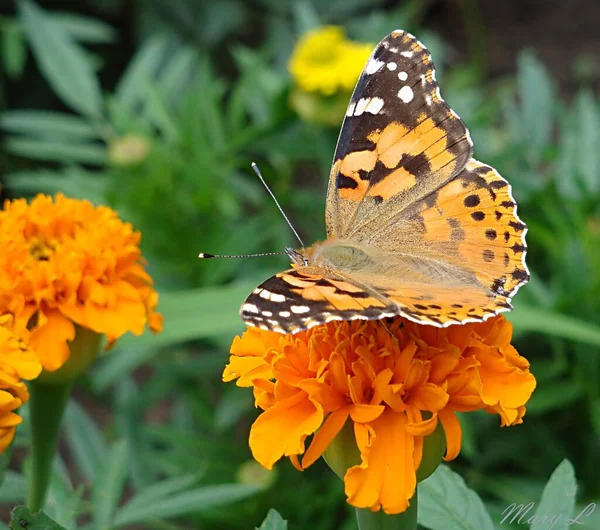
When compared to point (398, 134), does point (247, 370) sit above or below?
below

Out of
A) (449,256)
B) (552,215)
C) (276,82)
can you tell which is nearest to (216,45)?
(276,82)

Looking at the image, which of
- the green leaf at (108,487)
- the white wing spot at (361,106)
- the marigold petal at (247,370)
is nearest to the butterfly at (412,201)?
the white wing spot at (361,106)

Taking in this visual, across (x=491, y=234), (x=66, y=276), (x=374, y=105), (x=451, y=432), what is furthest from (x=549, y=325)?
(x=66, y=276)

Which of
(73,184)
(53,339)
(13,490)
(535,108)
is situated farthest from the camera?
(535,108)

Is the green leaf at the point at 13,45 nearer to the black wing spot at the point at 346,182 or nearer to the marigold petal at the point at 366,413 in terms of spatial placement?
the black wing spot at the point at 346,182

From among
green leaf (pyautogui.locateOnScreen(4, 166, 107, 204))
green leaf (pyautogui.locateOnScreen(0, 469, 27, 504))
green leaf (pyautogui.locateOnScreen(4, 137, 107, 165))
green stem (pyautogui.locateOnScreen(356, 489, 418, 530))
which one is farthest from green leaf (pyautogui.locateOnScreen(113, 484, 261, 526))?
green leaf (pyautogui.locateOnScreen(4, 137, 107, 165))

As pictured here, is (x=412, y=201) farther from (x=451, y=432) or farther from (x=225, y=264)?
(x=225, y=264)

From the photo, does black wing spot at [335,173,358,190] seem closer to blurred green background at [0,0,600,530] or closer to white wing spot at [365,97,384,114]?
white wing spot at [365,97,384,114]
